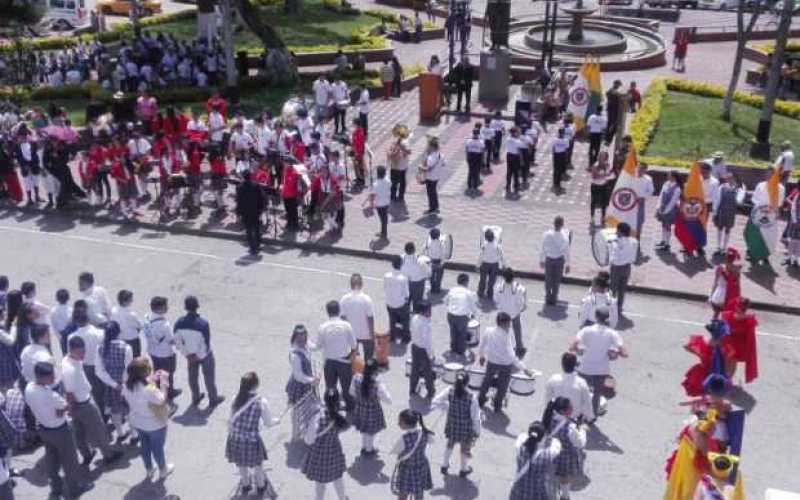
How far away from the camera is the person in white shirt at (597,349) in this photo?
35.5 feet

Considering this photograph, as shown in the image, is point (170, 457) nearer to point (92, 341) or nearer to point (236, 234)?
point (92, 341)

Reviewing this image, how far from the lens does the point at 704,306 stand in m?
15.1

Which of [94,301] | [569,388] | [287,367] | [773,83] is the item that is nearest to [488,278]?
[287,367]

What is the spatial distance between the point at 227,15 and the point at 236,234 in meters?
9.37

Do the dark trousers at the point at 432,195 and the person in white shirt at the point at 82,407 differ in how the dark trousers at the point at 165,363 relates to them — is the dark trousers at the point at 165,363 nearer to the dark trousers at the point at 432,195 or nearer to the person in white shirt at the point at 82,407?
the person in white shirt at the point at 82,407

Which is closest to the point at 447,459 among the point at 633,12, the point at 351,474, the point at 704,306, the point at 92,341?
the point at 351,474

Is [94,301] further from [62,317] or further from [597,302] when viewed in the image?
[597,302]

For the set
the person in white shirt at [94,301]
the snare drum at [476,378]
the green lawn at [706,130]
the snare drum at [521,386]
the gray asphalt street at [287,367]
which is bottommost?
the gray asphalt street at [287,367]

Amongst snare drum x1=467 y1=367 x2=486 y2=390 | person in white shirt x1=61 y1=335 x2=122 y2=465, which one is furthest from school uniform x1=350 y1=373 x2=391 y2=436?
person in white shirt x1=61 y1=335 x2=122 y2=465

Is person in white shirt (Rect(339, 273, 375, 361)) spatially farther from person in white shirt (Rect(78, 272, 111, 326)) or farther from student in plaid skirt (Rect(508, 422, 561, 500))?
student in plaid skirt (Rect(508, 422, 561, 500))

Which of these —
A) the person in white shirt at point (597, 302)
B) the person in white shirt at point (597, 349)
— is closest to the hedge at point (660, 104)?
the person in white shirt at point (597, 302)

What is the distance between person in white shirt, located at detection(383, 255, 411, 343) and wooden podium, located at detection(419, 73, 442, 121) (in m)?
12.6

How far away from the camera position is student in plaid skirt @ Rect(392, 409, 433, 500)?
895 centimetres

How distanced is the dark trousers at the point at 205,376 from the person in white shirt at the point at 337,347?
56.3 inches
